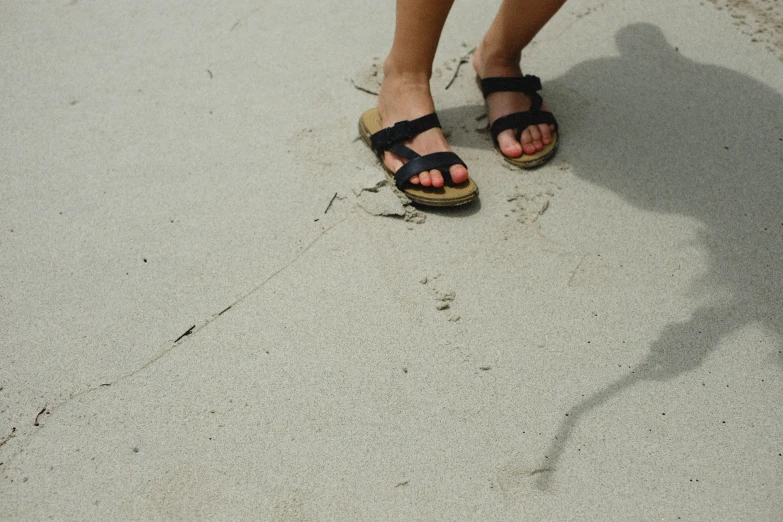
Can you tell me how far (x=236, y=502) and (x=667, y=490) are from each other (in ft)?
2.88

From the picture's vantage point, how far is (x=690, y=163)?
177 centimetres

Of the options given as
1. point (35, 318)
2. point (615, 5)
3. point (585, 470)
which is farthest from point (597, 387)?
point (615, 5)

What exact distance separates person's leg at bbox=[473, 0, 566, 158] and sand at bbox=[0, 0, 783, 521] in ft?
0.27

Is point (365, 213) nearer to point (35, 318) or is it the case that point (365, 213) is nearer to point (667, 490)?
point (35, 318)

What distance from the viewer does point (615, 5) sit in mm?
2266

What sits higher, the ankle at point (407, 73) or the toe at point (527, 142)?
the ankle at point (407, 73)

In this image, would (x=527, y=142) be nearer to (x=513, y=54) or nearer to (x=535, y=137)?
(x=535, y=137)

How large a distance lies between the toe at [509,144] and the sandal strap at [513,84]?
0.48 feet

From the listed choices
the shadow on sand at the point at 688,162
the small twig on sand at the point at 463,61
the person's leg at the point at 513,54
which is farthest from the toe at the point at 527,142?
the small twig on sand at the point at 463,61

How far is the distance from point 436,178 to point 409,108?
0.25 metres

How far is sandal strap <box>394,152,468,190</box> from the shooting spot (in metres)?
1.61

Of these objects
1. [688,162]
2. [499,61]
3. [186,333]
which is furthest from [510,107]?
[186,333]

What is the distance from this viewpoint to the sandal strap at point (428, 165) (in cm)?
161

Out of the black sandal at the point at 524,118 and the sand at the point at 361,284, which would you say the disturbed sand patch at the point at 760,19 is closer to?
the sand at the point at 361,284
